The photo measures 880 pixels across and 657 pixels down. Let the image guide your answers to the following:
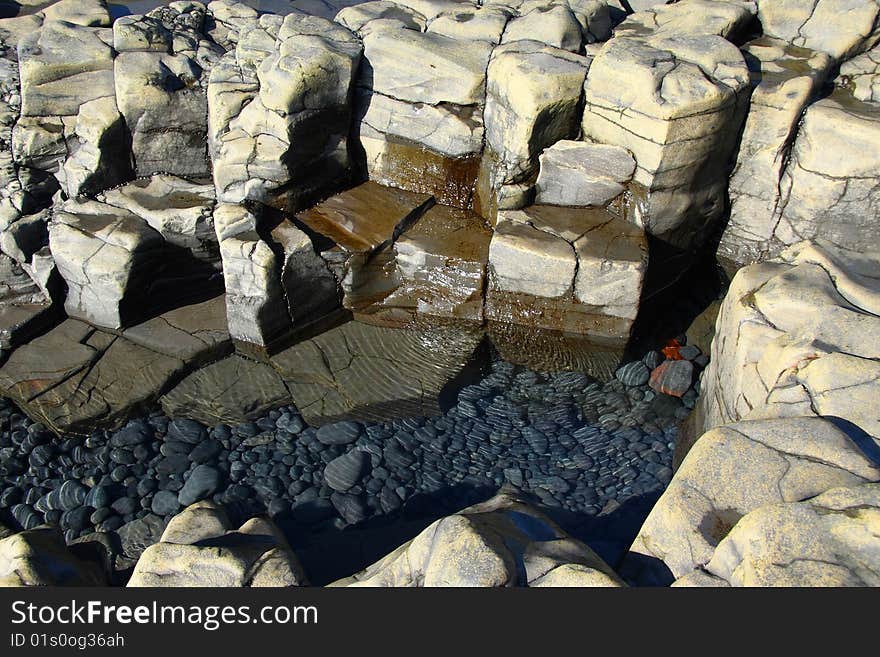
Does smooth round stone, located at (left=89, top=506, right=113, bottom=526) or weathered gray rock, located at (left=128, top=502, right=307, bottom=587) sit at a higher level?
weathered gray rock, located at (left=128, top=502, right=307, bottom=587)

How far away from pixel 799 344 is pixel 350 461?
8.94ft

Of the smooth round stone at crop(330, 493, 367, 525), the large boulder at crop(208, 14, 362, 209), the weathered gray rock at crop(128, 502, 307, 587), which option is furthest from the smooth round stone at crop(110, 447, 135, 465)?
the large boulder at crop(208, 14, 362, 209)

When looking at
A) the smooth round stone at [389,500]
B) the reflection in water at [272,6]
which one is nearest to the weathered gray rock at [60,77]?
the reflection in water at [272,6]

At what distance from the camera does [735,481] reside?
3.89 metres

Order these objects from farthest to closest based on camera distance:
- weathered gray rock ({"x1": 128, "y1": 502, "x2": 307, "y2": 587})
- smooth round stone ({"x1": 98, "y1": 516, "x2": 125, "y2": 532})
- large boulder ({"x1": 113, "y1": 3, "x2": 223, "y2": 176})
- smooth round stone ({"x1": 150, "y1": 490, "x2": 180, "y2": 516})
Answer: large boulder ({"x1": 113, "y1": 3, "x2": 223, "y2": 176})
smooth round stone ({"x1": 150, "y1": 490, "x2": 180, "y2": 516})
smooth round stone ({"x1": 98, "y1": 516, "x2": 125, "y2": 532})
weathered gray rock ({"x1": 128, "y1": 502, "x2": 307, "y2": 587})

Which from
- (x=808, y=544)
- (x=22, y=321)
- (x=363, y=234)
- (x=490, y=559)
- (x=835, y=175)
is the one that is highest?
(x=835, y=175)

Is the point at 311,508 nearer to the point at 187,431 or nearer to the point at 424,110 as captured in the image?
the point at 187,431

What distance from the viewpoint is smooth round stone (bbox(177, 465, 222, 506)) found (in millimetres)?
5109

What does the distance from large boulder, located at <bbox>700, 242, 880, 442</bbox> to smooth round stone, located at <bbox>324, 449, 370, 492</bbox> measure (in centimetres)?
217

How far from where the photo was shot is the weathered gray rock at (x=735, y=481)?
12.3ft

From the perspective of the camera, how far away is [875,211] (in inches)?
233

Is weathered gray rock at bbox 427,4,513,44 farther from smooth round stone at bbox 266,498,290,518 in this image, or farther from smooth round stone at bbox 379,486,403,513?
smooth round stone at bbox 266,498,290,518

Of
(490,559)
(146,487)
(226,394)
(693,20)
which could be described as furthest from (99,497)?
(693,20)

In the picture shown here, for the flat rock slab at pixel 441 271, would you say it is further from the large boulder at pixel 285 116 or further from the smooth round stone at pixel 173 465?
the smooth round stone at pixel 173 465
